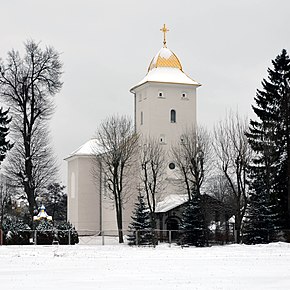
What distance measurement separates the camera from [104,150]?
56.7 m

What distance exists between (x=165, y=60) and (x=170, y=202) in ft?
43.5

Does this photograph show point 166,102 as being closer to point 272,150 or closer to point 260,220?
point 272,150

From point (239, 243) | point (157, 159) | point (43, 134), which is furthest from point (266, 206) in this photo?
point (43, 134)

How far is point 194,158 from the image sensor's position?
51.8 metres

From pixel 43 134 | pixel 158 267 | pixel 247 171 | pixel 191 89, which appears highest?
pixel 191 89

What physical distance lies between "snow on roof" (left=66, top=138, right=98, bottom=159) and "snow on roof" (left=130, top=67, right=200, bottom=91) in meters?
7.08

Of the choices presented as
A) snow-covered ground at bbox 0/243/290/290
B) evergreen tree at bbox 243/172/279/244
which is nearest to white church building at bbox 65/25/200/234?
evergreen tree at bbox 243/172/279/244

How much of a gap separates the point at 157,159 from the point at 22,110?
12.1 metres

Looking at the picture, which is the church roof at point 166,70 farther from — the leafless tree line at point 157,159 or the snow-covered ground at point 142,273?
the snow-covered ground at point 142,273

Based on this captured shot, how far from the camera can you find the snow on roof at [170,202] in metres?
55.1

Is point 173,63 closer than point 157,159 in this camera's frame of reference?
No

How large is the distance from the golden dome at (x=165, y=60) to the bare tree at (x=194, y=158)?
7491 millimetres

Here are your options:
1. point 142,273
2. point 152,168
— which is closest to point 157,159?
point 152,168

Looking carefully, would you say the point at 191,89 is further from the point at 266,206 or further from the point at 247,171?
the point at 266,206
